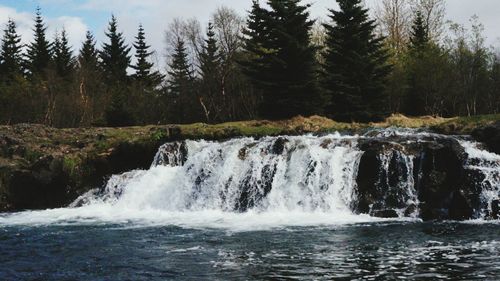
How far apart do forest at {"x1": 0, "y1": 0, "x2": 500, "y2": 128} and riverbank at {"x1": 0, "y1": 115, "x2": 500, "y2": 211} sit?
38.5ft

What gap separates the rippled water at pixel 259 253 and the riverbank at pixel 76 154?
888 cm

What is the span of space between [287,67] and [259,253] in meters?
28.1

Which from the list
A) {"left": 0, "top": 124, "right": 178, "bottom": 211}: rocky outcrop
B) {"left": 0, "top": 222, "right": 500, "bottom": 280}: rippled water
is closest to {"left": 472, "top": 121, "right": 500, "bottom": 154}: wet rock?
{"left": 0, "top": 222, "right": 500, "bottom": 280}: rippled water

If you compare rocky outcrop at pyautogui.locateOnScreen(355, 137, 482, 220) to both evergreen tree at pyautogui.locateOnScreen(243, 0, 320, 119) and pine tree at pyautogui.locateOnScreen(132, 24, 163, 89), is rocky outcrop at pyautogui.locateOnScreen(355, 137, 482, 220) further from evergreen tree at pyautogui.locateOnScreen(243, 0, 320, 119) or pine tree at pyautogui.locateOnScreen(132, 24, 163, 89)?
pine tree at pyautogui.locateOnScreen(132, 24, 163, 89)

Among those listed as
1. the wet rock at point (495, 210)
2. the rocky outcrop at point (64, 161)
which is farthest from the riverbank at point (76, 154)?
the wet rock at point (495, 210)

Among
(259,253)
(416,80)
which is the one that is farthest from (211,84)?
(259,253)

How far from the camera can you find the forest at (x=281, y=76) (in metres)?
39.7

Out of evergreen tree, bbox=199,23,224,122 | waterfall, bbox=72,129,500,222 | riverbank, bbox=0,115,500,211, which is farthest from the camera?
evergreen tree, bbox=199,23,224,122

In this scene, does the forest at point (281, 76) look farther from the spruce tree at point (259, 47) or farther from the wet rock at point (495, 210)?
the wet rock at point (495, 210)

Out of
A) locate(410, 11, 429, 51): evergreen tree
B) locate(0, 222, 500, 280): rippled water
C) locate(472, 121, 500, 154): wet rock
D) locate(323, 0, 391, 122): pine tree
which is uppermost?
locate(410, 11, 429, 51): evergreen tree

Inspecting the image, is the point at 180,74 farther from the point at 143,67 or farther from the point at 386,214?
the point at 386,214

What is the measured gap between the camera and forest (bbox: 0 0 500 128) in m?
39.7

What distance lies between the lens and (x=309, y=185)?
20.2 m

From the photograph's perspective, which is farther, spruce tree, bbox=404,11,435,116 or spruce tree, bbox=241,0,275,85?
spruce tree, bbox=404,11,435,116
